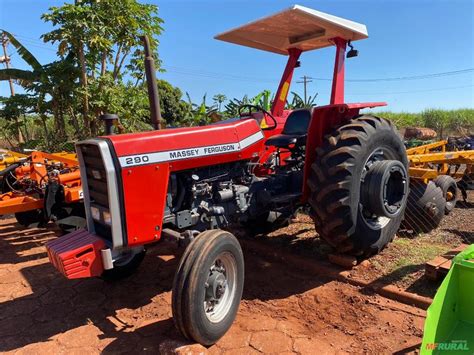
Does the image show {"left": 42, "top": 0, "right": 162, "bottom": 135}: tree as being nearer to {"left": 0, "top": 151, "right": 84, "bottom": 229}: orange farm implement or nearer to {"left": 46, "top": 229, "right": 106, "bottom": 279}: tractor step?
{"left": 0, "top": 151, "right": 84, "bottom": 229}: orange farm implement

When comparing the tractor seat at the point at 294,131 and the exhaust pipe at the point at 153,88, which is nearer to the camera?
the exhaust pipe at the point at 153,88

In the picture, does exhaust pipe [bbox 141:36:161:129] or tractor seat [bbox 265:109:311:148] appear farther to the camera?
tractor seat [bbox 265:109:311:148]

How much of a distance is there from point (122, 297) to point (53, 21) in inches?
287

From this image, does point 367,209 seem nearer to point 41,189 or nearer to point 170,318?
point 170,318

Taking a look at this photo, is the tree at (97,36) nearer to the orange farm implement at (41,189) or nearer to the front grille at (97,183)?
the orange farm implement at (41,189)

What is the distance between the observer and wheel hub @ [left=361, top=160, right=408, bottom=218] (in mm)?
3422

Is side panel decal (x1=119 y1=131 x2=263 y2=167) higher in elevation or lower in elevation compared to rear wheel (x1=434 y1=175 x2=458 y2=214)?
higher

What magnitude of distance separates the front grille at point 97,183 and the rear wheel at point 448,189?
4762 millimetres

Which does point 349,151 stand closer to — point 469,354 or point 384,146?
point 384,146

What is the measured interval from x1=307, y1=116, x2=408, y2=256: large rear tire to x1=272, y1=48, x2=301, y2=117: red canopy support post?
142cm

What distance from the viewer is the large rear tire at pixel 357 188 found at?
3285 millimetres

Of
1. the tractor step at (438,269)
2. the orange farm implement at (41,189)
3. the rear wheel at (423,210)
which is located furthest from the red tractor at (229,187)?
the orange farm implement at (41,189)

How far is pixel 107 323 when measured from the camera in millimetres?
3000

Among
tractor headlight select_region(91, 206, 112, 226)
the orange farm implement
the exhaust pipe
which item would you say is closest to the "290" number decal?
tractor headlight select_region(91, 206, 112, 226)
